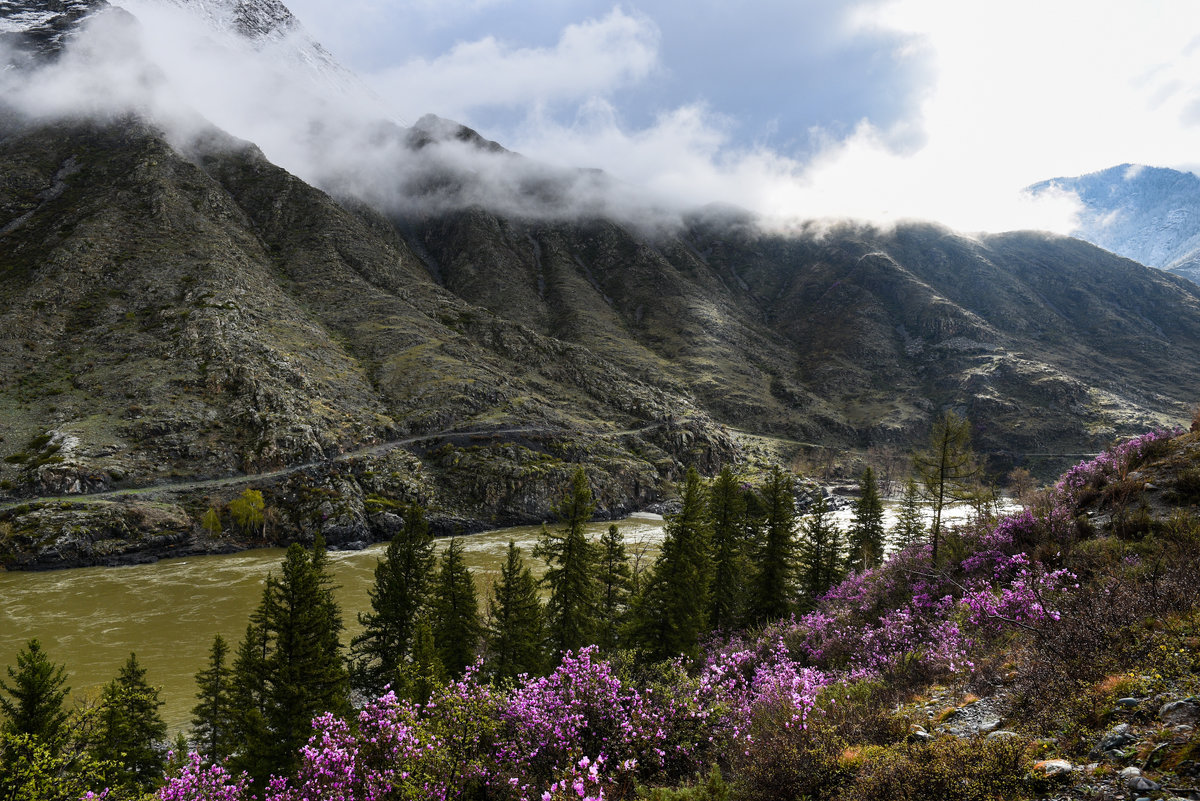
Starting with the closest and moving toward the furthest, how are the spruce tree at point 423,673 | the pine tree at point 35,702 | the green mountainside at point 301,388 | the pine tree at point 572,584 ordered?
the spruce tree at point 423,673 → the pine tree at point 35,702 → the pine tree at point 572,584 → the green mountainside at point 301,388

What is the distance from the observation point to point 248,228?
15950 cm

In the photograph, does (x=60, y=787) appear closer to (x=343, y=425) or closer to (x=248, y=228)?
(x=343, y=425)

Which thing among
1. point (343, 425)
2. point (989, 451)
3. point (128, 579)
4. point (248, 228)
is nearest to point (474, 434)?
point (343, 425)

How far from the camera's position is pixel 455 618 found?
25094mm

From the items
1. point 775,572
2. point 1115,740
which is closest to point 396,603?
point 775,572

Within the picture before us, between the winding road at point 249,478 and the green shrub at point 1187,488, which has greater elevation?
the green shrub at point 1187,488

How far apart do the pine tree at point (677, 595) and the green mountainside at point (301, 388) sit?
60131mm

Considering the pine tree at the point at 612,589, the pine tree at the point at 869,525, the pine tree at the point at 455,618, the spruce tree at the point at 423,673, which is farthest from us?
the pine tree at the point at 869,525

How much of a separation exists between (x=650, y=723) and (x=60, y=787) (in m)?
11.1

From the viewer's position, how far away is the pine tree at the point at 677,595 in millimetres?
24312

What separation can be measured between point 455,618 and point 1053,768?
24.1 meters


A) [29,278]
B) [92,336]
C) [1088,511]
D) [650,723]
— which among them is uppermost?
[29,278]

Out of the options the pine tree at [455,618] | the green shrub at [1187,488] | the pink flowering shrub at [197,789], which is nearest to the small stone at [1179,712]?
the green shrub at [1187,488]

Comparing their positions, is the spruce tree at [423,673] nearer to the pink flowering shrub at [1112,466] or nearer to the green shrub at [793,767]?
the green shrub at [793,767]
